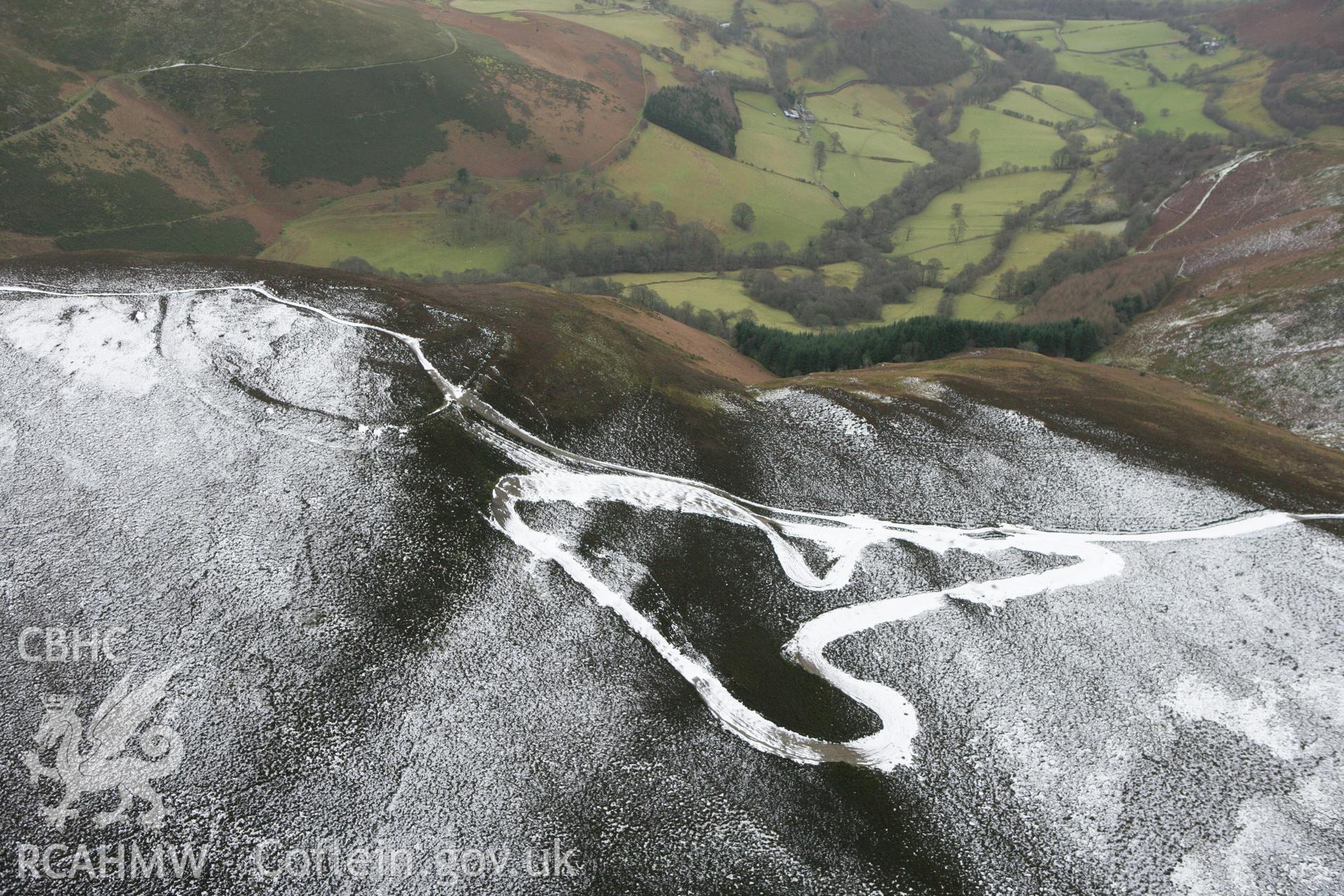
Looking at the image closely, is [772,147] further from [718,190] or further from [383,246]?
[383,246]

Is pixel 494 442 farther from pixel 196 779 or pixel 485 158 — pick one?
pixel 485 158

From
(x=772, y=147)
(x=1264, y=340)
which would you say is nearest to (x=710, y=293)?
(x=1264, y=340)

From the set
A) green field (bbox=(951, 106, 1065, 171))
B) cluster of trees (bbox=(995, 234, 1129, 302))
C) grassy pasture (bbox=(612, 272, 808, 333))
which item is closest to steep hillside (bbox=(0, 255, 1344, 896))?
grassy pasture (bbox=(612, 272, 808, 333))

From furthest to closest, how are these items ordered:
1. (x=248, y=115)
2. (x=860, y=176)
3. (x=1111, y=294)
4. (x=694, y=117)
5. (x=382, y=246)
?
A: (x=860, y=176)
(x=694, y=117)
(x=248, y=115)
(x=382, y=246)
(x=1111, y=294)

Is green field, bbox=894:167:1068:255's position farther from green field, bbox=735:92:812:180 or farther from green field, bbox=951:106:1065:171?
green field, bbox=735:92:812:180

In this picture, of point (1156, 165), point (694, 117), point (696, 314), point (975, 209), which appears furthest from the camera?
point (694, 117)

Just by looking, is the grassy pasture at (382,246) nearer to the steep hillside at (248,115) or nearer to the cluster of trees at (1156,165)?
the steep hillside at (248,115)

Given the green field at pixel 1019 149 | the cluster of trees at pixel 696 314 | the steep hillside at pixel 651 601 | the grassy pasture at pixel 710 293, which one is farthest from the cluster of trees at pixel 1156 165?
the steep hillside at pixel 651 601

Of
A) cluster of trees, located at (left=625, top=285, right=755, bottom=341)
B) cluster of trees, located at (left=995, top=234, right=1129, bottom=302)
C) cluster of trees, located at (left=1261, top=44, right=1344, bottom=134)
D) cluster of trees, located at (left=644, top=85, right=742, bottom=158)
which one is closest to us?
cluster of trees, located at (left=625, top=285, right=755, bottom=341)
